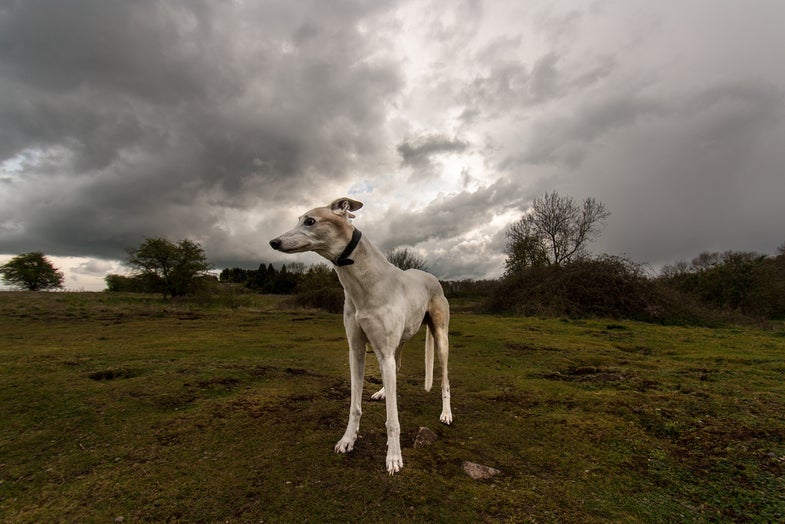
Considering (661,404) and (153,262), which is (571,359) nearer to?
(661,404)

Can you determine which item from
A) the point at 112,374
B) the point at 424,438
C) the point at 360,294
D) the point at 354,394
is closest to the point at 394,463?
the point at 424,438

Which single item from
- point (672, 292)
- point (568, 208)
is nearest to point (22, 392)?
point (672, 292)

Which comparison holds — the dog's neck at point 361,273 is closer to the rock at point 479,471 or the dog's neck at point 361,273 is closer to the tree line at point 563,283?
the rock at point 479,471

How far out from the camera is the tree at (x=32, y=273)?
4378cm

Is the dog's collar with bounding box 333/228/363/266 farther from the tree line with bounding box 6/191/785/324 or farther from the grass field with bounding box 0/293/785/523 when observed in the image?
the tree line with bounding box 6/191/785/324

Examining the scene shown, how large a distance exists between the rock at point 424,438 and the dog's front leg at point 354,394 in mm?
705

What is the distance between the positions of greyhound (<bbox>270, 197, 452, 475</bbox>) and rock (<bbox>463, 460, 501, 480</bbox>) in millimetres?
659

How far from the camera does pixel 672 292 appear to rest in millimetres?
22047

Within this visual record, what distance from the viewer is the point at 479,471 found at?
10.1ft

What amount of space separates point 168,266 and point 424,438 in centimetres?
4169

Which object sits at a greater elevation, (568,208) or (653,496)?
(568,208)

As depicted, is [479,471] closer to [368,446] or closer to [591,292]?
[368,446]

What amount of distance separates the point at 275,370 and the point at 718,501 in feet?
19.7

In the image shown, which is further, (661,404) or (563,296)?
(563,296)
